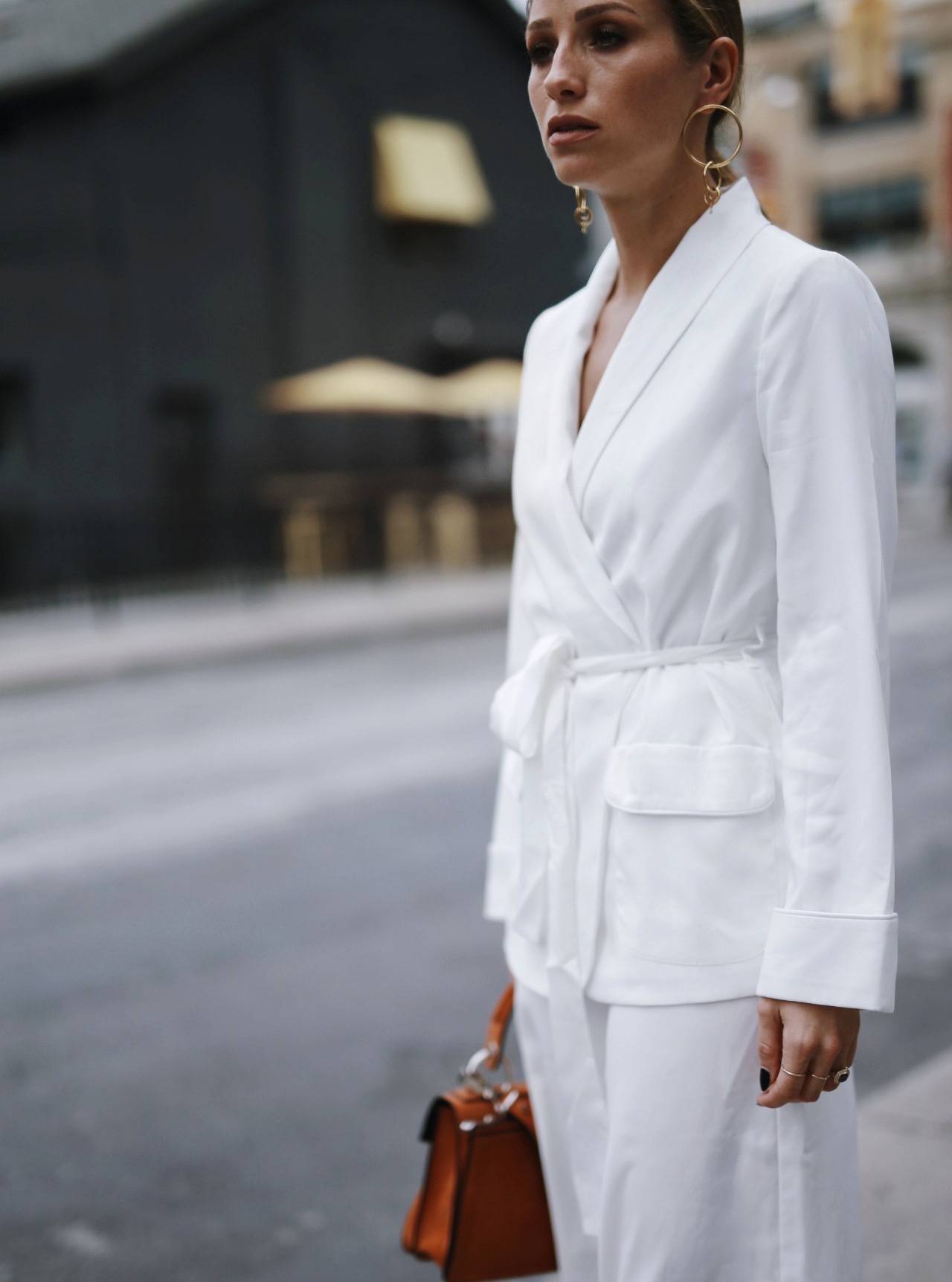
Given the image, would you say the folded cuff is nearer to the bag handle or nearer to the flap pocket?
the flap pocket

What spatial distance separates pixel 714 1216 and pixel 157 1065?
2.77 m

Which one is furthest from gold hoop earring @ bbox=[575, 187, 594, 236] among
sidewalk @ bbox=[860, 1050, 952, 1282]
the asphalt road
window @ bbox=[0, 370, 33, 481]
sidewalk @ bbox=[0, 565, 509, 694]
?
window @ bbox=[0, 370, 33, 481]

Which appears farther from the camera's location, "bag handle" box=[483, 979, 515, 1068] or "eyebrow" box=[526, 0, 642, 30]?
"bag handle" box=[483, 979, 515, 1068]

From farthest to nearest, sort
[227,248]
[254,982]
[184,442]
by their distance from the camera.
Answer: [227,248] < [184,442] < [254,982]

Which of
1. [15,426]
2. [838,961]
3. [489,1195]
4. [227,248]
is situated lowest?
[489,1195]

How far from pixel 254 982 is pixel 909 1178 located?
2.36 metres

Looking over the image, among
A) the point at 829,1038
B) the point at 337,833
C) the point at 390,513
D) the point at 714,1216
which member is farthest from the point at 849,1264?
the point at 390,513

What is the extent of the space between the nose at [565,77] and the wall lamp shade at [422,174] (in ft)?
68.4

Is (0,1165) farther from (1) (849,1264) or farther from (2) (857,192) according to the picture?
(2) (857,192)

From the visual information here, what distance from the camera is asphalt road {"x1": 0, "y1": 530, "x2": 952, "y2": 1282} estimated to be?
3.24 meters

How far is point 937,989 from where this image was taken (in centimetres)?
448

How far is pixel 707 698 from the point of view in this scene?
163 cm

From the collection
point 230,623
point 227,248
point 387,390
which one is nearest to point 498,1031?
point 230,623

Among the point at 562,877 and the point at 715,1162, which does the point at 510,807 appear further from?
the point at 715,1162
